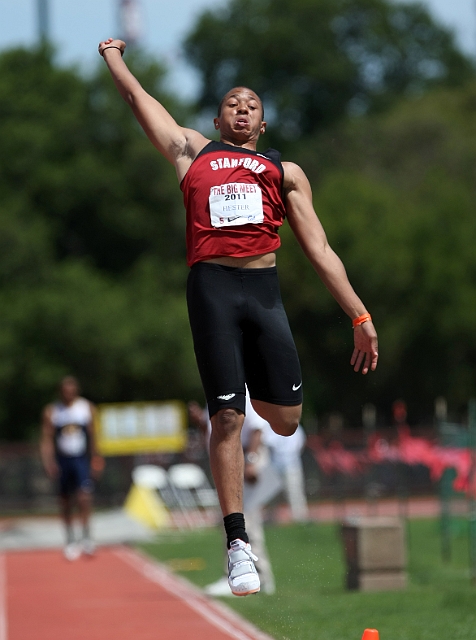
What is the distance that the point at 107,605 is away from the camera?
1082 cm

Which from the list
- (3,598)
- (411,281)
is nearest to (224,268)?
(3,598)

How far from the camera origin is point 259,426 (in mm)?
10086

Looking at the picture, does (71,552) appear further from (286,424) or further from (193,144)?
(193,144)

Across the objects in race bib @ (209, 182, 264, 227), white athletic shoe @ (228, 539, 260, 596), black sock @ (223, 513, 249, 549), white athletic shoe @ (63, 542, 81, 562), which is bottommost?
white athletic shoe @ (63, 542, 81, 562)

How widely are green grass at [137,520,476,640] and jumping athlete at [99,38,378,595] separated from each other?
122 cm

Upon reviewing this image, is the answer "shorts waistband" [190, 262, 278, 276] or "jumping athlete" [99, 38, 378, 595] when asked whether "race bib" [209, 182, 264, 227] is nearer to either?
"jumping athlete" [99, 38, 378, 595]

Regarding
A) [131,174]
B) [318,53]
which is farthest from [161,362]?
[318,53]

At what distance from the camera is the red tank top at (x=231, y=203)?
18.4ft

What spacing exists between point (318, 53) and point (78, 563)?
4922 centimetres

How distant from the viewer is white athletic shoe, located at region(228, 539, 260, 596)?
5.26 meters

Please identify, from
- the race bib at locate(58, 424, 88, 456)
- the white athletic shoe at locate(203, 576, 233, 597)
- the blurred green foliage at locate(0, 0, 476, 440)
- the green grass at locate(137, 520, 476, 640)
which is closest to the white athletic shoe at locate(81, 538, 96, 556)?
the green grass at locate(137, 520, 476, 640)

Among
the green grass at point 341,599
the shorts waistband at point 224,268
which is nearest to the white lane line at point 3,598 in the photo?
the green grass at point 341,599

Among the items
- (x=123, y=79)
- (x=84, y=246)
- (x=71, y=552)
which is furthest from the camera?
(x=84, y=246)

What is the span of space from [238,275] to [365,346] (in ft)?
2.26
